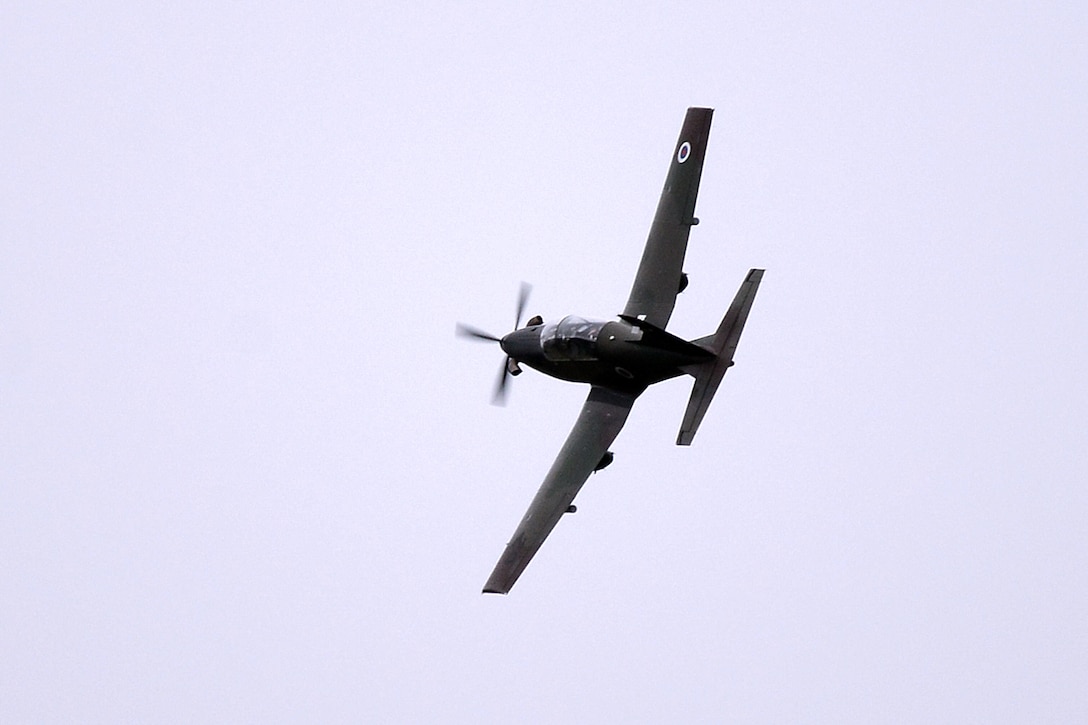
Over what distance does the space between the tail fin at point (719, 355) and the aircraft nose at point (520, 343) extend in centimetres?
524

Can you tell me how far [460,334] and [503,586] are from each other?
29.8ft

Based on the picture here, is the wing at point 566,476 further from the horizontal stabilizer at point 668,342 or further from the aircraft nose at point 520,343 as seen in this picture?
the aircraft nose at point 520,343

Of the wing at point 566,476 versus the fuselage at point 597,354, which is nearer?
the wing at point 566,476

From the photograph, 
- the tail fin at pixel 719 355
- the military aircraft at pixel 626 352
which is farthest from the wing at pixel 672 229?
the tail fin at pixel 719 355

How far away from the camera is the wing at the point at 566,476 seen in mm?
40156

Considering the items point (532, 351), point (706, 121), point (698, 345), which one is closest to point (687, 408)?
point (698, 345)

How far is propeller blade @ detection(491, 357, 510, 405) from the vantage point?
1790 inches

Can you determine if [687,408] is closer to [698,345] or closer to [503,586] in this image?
[698,345]

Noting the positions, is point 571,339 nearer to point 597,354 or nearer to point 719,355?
point 597,354

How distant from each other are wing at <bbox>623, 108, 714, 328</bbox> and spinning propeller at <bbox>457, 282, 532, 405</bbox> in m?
3.51

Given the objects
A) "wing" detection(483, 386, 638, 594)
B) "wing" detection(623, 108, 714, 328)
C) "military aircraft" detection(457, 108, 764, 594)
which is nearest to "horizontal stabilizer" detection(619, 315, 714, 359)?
"military aircraft" detection(457, 108, 764, 594)

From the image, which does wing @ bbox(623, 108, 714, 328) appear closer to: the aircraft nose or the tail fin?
the tail fin

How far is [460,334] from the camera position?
46.1 meters

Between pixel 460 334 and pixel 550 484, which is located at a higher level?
pixel 460 334
